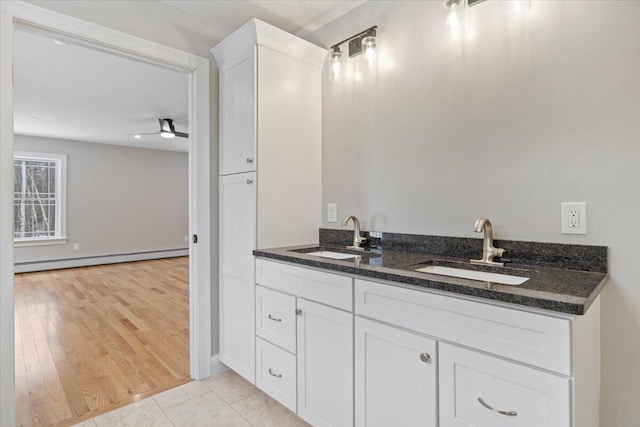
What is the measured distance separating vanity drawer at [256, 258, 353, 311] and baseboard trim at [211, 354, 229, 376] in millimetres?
786

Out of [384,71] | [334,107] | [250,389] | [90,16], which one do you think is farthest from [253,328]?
[90,16]

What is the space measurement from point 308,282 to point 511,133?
1.11 metres

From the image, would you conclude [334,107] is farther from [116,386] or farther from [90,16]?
[116,386]

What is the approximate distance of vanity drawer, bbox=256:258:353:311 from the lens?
144cm

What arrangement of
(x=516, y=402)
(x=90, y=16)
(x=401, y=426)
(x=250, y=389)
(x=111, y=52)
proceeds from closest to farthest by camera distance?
(x=516, y=402) < (x=401, y=426) < (x=90, y=16) < (x=111, y=52) < (x=250, y=389)

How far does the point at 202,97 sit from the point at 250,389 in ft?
6.18

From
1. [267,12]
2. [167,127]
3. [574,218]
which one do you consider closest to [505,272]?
[574,218]

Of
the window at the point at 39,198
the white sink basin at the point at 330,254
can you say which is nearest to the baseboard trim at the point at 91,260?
the window at the point at 39,198

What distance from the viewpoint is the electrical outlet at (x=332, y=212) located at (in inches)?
86.5

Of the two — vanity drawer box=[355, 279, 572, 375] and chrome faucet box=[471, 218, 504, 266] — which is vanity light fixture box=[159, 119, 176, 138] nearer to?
vanity drawer box=[355, 279, 572, 375]

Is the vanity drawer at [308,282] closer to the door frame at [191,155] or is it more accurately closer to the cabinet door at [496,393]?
the cabinet door at [496,393]

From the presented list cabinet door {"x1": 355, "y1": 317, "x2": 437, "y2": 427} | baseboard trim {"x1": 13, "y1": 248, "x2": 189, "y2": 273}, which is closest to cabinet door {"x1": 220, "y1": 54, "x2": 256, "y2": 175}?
cabinet door {"x1": 355, "y1": 317, "x2": 437, "y2": 427}

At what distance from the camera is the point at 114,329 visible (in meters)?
3.13

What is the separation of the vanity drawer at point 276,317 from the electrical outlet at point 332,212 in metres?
0.65
